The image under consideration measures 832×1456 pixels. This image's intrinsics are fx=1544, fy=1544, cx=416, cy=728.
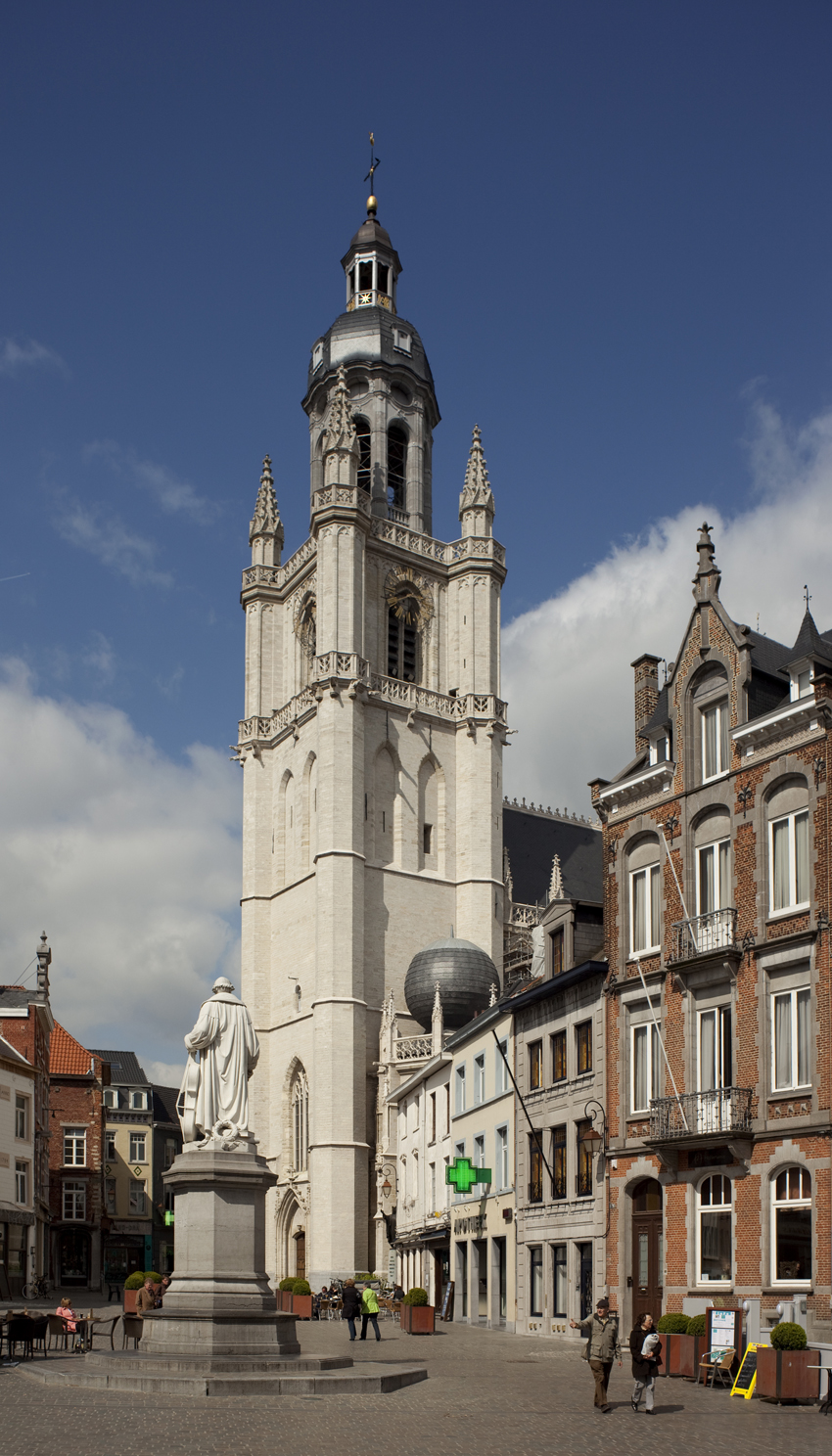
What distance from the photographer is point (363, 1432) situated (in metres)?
15.7

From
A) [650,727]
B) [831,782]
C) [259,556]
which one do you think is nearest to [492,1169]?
[650,727]

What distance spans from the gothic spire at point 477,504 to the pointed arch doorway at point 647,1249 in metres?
47.0

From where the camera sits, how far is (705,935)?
29.0 m

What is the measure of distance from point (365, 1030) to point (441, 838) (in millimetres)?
10420

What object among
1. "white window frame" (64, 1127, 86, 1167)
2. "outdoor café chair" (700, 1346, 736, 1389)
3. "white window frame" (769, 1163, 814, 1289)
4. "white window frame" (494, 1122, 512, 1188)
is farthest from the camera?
"white window frame" (64, 1127, 86, 1167)

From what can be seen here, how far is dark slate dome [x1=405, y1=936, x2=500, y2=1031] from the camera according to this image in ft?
200

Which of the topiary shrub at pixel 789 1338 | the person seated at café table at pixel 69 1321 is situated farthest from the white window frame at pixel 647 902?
the person seated at café table at pixel 69 1321

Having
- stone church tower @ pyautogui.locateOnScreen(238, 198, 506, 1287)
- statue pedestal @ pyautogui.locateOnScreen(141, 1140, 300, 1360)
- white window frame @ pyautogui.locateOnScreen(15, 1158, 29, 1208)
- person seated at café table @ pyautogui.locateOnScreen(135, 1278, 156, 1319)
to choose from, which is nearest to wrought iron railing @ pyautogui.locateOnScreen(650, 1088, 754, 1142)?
statue pedestal @ pyautogui.locateOnScreen(141, 1140, 300, 1360)

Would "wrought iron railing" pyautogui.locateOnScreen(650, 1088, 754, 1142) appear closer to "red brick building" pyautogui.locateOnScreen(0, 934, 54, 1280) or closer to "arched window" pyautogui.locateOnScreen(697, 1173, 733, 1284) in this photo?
"arched window" pyautogui.locateOnScreen(697, 1173, 733, 1284)

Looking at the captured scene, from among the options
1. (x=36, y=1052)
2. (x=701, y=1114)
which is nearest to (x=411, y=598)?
(x=36, y=1052)

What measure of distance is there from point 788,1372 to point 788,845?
9.46 metres

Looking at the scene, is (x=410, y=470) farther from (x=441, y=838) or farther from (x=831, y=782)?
(x=831, y=782)

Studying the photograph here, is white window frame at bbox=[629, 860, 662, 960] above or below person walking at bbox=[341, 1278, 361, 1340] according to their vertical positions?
above

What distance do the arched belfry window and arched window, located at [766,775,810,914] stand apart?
44068 mm
